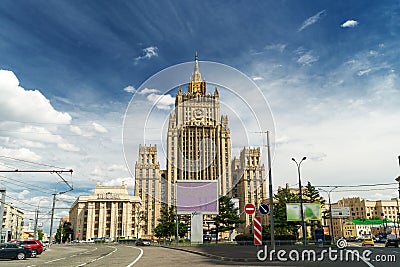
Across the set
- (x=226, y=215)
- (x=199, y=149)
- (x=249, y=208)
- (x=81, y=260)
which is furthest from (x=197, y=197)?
(x=199, y=149)

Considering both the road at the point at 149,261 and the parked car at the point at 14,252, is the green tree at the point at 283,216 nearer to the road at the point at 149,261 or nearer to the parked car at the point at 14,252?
the road at the point at 149,261

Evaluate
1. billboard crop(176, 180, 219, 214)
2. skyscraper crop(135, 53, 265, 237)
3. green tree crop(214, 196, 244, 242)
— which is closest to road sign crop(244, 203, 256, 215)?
billboard crop(176, 180, 219, 214)

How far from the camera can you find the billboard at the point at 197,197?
59125mm

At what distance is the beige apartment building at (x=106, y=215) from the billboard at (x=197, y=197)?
68505 millimetres

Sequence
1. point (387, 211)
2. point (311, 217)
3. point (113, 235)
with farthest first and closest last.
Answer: point (387, 211), point (113, 235), point (311, 217)

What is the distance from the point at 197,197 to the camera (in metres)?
59.2

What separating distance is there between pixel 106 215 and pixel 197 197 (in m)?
76.1

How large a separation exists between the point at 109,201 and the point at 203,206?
76.0 m

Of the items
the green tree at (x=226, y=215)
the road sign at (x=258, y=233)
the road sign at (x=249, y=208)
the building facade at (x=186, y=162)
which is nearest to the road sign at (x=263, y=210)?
the road sign at (x=249, y=208)

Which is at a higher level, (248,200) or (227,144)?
(227,144)

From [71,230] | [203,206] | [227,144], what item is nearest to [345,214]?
[203,206]

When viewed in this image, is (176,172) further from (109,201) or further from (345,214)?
(345,214)

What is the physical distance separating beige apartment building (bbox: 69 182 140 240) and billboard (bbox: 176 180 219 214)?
6850cm

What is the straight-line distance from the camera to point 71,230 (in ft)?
449
